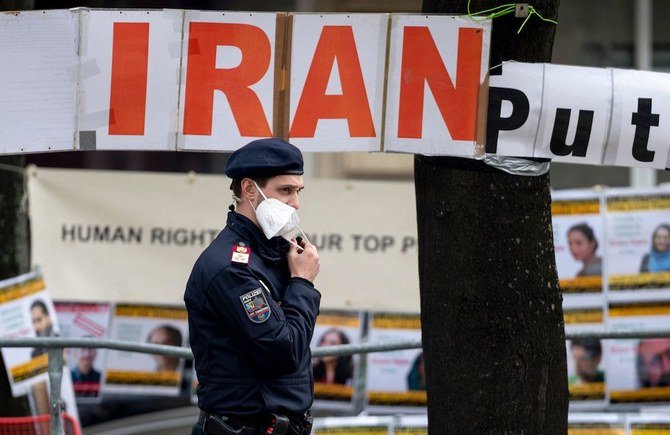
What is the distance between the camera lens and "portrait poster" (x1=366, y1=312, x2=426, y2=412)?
735cm

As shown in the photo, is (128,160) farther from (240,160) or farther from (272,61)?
(240,160)

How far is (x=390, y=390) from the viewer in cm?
739

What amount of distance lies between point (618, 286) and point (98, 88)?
12.9 feet

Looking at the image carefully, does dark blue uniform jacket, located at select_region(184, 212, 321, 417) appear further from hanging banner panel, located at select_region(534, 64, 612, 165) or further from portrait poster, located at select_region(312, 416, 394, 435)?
portrait poster, located at select_region(312, 416, 394, 435)

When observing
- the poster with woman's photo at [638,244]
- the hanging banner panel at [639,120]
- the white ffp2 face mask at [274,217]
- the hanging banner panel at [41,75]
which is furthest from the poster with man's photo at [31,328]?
the hanging banner panel at [639,120]

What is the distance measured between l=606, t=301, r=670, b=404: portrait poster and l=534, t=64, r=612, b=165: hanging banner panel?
10.2 feet

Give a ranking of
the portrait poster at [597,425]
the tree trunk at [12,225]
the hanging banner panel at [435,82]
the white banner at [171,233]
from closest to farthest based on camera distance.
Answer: the hanging banner panel at [435,82] < the portrait poster at [597,425] < the tree trunk at [12,225] < the white banner at [171,233]

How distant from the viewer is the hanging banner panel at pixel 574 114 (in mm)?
4242

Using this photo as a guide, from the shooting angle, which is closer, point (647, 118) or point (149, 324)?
point (647, 118)

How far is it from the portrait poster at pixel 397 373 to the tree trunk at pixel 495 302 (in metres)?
3.28

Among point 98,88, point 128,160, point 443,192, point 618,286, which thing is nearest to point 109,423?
point 128,160

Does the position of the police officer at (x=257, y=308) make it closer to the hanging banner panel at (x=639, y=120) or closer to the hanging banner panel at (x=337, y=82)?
the hanging banner panel at (x=337, y=82)

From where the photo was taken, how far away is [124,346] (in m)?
5.83

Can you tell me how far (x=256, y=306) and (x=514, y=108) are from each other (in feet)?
4.25
